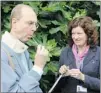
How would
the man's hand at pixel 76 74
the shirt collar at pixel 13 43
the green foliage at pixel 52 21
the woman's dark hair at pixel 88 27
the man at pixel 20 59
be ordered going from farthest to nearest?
the green foliage at pixel 52 21 < the woman's dark hair at pixel 88 27 < the man's hand at pixel 76 74 < the shirt collar at pixel 13 43 < the man at pixel 20 59

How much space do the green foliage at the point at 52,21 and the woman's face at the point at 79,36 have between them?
1.80 feet

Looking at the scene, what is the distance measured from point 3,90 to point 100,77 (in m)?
1.15

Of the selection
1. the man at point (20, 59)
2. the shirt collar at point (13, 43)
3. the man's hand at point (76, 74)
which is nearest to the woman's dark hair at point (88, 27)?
the man's hand at point (76, 74)

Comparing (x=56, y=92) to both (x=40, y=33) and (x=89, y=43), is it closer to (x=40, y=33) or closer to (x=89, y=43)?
(x=89, y=43)

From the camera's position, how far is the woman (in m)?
2.78

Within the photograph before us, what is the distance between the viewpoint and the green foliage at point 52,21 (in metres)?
3.56

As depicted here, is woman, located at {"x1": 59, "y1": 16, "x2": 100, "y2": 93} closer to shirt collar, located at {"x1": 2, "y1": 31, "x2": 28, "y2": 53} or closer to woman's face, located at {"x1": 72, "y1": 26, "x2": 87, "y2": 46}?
woman's face, located at {"x1": 72, "y1": 26, "x2": 87, "y2": 46}

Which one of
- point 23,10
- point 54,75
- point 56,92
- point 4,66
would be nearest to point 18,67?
point 4,66

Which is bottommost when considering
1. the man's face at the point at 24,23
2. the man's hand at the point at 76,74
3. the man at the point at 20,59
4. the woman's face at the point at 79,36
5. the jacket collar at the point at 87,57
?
the man's hand at the point at 76,74

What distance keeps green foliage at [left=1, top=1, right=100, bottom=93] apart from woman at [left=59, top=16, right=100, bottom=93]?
21.0 inches

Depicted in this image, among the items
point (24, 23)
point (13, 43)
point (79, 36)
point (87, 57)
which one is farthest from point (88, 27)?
point (13, 43)

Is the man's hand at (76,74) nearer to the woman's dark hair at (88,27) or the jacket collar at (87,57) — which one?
the jacket collar at (87,57)

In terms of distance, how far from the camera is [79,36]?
2.96m

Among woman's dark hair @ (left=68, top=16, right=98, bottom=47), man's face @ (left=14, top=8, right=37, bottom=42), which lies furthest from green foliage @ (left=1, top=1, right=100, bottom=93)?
man's face @ (left=14, top=8, right=37, bottom=42)
